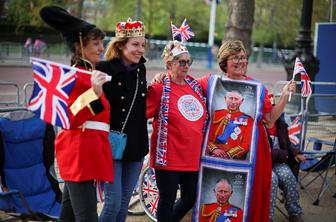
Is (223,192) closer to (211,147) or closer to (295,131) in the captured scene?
(211,147)

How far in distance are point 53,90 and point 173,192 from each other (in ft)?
4.56

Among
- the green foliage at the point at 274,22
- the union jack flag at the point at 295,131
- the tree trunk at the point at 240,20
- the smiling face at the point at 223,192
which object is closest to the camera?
the smiling face at the point at 223,192

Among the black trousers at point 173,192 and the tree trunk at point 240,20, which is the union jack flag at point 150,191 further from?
the tree trunk at point 240,20

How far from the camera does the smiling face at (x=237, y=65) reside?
13.1ft

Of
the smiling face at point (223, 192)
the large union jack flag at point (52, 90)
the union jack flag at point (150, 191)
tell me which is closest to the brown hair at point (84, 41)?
the large union jack flag at point (52, 90)

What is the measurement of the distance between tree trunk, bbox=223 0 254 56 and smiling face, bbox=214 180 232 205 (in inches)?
126

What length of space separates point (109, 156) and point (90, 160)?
0.16m

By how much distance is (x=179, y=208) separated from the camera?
13.3 feet

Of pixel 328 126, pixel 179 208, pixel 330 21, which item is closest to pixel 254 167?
pixel 179 208

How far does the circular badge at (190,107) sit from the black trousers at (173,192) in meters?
0.47

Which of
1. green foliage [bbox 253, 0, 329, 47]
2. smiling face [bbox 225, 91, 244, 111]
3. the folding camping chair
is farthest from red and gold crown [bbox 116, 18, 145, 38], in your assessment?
green foliage [bbox 253, 0, 329, 47]

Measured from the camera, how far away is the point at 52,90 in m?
2.93

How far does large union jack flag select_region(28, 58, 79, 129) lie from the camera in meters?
2.91

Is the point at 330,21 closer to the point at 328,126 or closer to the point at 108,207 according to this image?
the point at 328,126
